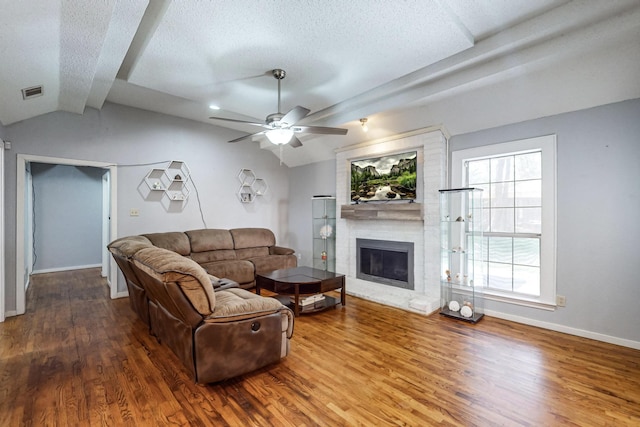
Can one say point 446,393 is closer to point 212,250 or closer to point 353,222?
point 353,222

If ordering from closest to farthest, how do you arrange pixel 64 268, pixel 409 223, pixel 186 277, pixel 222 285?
pixel 186 277
pixel 222 285
pixel 409 223
pixel 64 268

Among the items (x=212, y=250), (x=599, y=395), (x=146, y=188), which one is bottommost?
(x=599, y=395)

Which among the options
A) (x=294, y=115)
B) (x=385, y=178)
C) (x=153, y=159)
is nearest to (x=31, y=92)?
(x=153, y=159)

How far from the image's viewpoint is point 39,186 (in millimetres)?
6227

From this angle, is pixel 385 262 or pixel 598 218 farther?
pixel 385 262

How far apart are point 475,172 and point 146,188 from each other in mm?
4992

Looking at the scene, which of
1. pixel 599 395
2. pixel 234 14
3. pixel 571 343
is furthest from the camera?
pixel 571 343

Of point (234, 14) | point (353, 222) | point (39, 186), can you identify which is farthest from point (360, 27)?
point (39, 186)

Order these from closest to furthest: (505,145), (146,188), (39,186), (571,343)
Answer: (571,343), (505,145), (146,188), (39,186)

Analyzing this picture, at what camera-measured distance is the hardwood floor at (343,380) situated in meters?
1.89

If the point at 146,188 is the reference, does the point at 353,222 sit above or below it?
below

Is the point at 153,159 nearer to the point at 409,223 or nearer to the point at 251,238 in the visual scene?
the point at 251,238

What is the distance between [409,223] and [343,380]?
8.76 feet

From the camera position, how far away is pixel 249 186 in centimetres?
602
